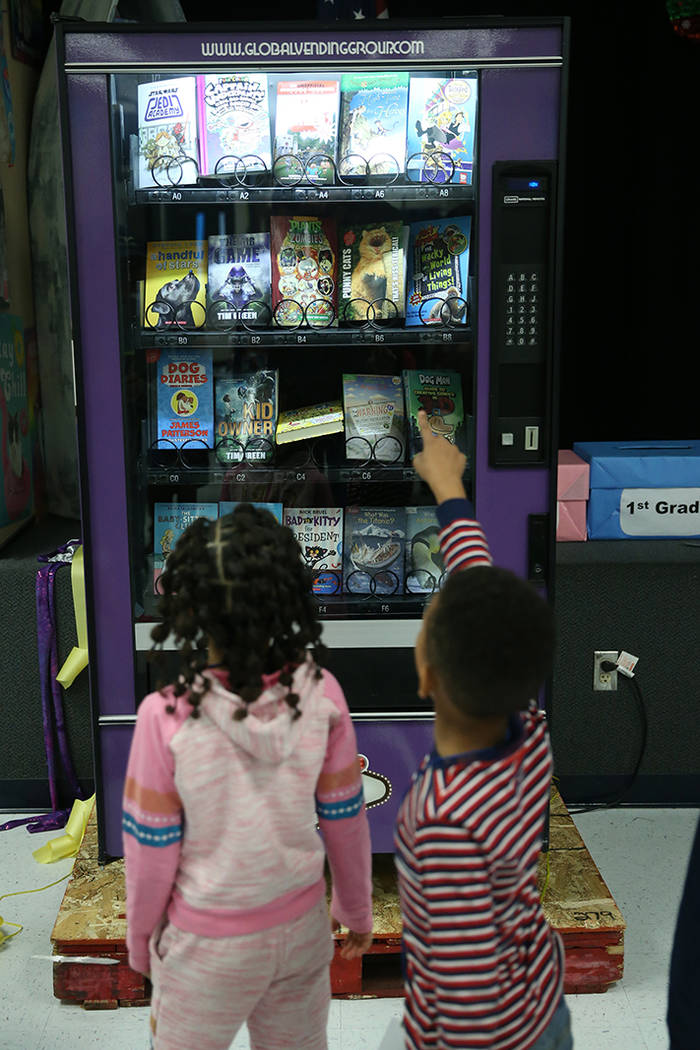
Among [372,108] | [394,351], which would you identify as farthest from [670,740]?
[372,108]

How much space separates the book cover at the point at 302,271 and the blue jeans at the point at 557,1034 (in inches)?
63.3

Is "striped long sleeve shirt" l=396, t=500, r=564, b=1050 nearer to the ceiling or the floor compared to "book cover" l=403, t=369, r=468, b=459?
nearer to the floor

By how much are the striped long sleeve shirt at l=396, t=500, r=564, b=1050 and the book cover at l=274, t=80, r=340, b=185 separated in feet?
4.86

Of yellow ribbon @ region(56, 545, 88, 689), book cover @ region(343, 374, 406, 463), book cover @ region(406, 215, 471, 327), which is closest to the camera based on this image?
book cover @ region(406, 215, 471, 327)

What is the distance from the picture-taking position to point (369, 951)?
233 cm

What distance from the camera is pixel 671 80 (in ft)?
11.2

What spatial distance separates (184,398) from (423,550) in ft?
2.31

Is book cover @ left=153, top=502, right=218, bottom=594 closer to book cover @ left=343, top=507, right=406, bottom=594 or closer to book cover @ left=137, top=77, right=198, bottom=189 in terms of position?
book cover @ left=343, top=507, right=406, bottom=594

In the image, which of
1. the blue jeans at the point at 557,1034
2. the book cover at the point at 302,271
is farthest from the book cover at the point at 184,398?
the blue jeans at the point at 557,1034

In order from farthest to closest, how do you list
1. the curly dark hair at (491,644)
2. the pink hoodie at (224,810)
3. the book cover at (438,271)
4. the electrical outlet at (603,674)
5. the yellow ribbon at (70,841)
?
the electrical outlet at (603,674) → the yellow ribbon at (70,841) → the book cover at (438,271) → the pink hoodie at (224,810) → the curly dark hair at (491,644)

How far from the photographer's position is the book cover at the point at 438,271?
2.40 meters

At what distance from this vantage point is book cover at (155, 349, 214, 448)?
2.50 metres

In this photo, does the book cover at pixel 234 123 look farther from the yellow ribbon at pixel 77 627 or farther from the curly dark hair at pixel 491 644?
the curly dark hair at pixel 491 644

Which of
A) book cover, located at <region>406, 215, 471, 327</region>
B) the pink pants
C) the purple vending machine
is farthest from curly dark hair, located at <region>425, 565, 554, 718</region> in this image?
book cover, located at <region>406, 215, 471, 327</region>
